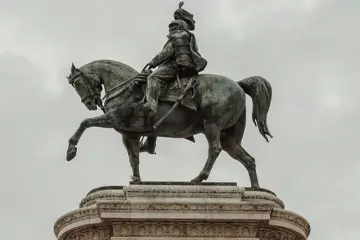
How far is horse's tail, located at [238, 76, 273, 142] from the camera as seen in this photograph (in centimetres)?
2478

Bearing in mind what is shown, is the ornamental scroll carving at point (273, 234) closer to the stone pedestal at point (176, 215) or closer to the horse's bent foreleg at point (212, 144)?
the stone pedestal at point (176, 215)

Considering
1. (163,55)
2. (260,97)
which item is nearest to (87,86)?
(163,55)

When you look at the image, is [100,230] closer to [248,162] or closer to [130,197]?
[130,197]

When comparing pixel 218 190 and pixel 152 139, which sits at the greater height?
pixel 152 139

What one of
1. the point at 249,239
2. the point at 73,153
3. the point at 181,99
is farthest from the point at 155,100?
the point at 249,239

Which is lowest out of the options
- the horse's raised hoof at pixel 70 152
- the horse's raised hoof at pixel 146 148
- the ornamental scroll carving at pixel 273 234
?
the ornamental scroll carving at pixel 273 234

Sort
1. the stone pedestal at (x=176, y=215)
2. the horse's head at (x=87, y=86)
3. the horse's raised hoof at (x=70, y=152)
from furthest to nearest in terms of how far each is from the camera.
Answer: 1. the horse's head at (x=87, y=86)
2. the horse's raised hoof at (x=70, y=152)
3. the stone pedestal at (x=176, y=215)

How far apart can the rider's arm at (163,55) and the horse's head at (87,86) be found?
147 cm

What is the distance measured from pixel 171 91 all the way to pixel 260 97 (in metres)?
2.34

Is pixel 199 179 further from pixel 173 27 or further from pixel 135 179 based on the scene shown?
pixel 173 27

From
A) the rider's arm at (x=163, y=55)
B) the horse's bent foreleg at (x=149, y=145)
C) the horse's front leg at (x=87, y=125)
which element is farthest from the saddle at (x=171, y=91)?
the horse's bent foreleg at (x=149, y=145)

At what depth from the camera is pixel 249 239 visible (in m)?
22.2

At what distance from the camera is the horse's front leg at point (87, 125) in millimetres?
23578

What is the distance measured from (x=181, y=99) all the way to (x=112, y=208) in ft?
10.7
